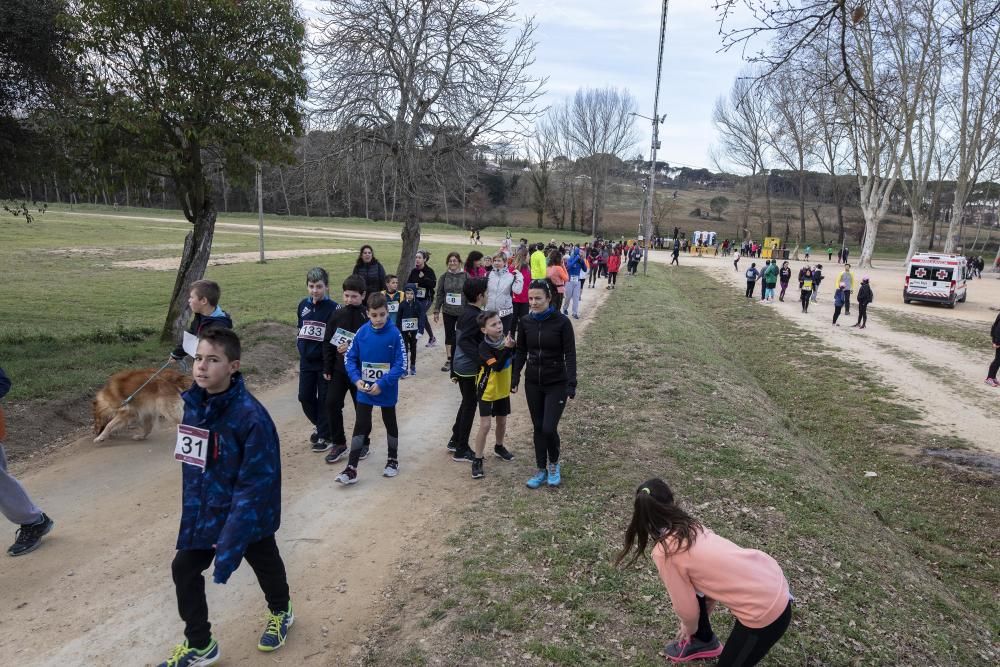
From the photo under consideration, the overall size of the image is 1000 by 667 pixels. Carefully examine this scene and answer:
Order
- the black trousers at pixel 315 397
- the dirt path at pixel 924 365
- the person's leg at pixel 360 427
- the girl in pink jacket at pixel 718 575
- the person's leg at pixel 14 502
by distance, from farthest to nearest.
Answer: the dirt path at pixel 924 365
the black trousers at pixel 315 397
the person's leg at pixel 360 427
the person's leg at pixel 14 502
the girl in pink jacket at pixel 718 575

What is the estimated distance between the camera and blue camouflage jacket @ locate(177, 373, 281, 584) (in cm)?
322

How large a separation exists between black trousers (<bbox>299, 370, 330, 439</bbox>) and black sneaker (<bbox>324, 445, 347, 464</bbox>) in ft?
1.18

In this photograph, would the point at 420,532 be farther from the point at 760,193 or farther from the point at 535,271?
the point at 760,193

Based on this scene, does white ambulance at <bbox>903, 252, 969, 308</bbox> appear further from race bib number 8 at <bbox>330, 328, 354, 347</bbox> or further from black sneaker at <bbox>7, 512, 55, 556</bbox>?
black sneaker at <bbox>7, 512, 55, 556</bbox>

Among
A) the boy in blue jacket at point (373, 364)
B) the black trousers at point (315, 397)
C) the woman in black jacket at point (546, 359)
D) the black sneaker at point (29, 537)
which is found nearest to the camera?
the black sneaker at point (29, 537)

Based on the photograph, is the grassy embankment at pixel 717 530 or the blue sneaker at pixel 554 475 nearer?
the grassy embankment at pixel 717 530

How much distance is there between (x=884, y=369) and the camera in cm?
1470

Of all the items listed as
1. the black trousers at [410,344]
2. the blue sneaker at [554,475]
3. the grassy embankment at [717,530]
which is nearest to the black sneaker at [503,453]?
the grassy embankment at [717,530]

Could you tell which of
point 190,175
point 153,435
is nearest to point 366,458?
point 153,435

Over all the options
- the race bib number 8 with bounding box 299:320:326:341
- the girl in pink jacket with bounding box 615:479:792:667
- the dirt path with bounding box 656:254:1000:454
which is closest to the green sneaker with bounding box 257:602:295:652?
the girl in pink jacket with bounding box 615:479:792:667

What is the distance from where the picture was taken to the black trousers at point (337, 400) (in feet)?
20.8

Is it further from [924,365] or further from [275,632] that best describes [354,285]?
[924,365]

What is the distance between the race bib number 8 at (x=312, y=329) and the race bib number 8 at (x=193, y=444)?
336 centimetres

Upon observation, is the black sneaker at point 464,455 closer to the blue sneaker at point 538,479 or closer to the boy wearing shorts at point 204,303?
the blue sneaker at point 538,479
